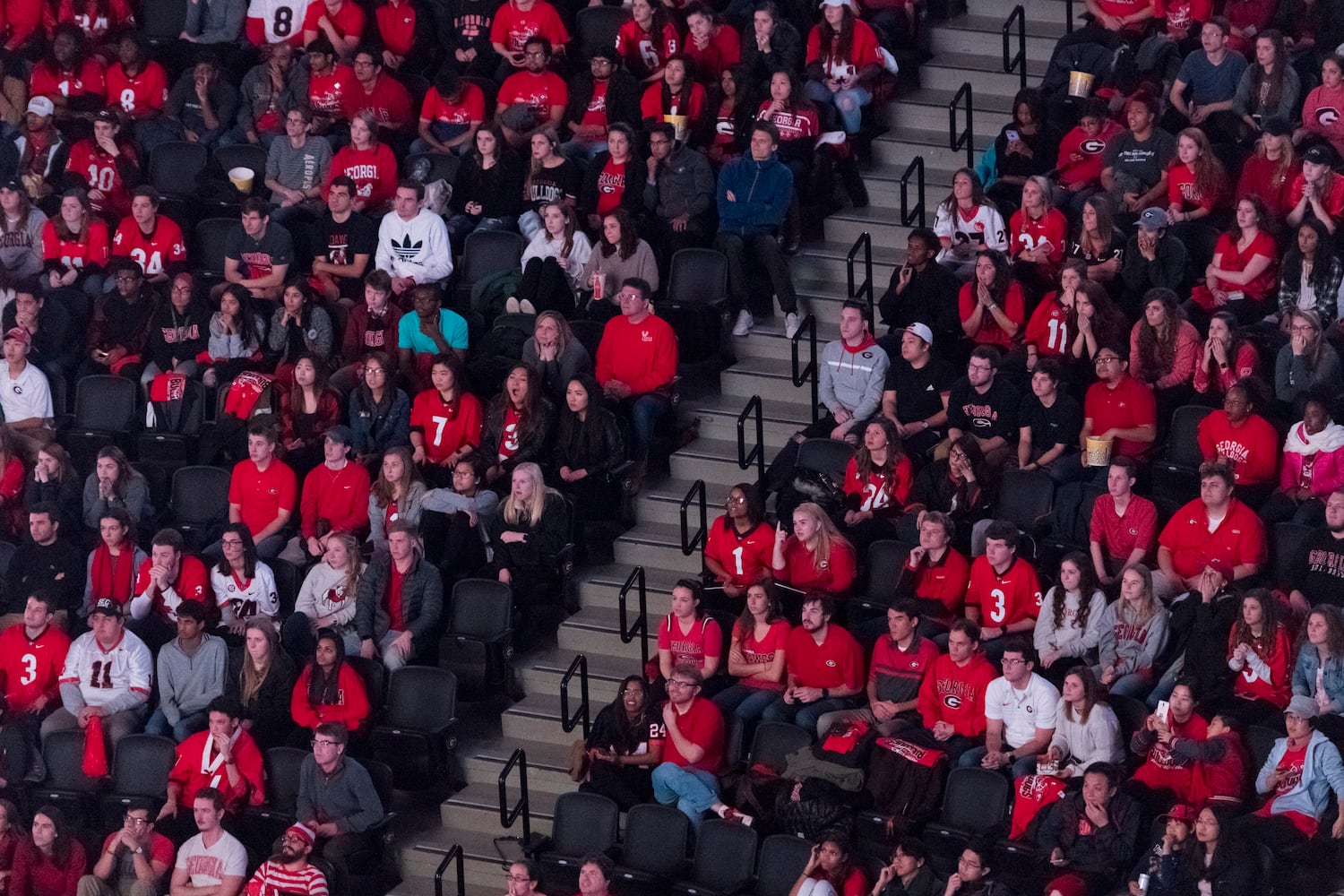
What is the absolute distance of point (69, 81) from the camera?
17.9 meters

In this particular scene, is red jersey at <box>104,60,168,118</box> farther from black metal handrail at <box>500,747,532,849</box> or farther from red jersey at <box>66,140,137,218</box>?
black metal handrail at <box>500,747,532,849</box>

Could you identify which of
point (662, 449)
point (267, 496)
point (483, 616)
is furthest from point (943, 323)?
point (267, 496)

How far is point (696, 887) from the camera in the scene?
12.2m

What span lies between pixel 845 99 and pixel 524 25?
2522 mm

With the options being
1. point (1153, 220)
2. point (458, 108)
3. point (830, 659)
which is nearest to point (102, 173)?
point (458, 108)

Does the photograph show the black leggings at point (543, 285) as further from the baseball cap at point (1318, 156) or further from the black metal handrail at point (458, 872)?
the baseball cap at point (1318, 156)

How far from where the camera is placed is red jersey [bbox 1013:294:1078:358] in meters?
14.2

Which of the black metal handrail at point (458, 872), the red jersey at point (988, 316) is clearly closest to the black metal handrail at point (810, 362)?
the red jersey at point (988, 316)

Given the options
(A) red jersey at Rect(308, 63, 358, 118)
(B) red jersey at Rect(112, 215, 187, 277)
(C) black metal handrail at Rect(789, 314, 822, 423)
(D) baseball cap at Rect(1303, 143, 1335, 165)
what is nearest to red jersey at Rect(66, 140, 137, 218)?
(B) red jersey at Rect(112, 215, 187, 277)

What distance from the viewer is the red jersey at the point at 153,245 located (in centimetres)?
1645

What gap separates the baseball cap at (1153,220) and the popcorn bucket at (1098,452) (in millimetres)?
1433

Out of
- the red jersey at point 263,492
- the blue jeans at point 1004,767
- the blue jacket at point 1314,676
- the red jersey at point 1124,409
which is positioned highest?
the red jersey at point 1124,409

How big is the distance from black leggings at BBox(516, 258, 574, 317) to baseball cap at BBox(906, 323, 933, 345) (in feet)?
7.52

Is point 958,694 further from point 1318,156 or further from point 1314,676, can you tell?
point 1318,156
